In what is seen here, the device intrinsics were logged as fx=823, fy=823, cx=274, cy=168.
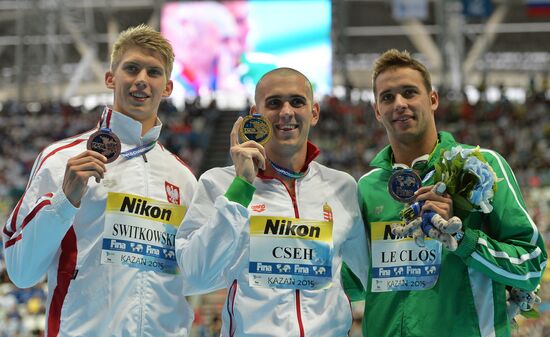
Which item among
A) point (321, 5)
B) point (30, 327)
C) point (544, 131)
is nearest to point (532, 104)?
point (544, 131)

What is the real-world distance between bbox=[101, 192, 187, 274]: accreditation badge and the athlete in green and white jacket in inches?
34.9

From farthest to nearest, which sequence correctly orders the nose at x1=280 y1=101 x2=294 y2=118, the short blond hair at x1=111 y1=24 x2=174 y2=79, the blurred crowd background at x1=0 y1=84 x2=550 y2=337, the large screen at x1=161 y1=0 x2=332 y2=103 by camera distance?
the large screen at x1=161 y1=0 x2=332 y2=103
the blurred crowd background at x1=0 y1=84 x2=550 y2=337
the short blond hair at x1=111 y1=24 x2=174 y2=79
the nose at x1=280 y1=101 x2=294 y2=118

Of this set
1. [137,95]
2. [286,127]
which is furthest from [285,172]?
[137,95]

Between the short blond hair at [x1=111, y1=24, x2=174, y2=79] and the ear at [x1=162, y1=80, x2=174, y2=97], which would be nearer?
the short blond hair at [x1=111, y1=24, x2=174, y2=79]

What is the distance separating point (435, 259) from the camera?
3.73 metres

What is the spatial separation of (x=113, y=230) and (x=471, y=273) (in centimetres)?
161

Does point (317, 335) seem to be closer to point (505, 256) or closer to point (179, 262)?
point (179, 262)

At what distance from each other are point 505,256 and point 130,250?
1.62m

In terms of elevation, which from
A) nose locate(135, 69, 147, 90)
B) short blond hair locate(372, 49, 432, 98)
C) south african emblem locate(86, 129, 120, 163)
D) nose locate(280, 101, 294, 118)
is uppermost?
short blond hair locate(372, 49, 432, 98)

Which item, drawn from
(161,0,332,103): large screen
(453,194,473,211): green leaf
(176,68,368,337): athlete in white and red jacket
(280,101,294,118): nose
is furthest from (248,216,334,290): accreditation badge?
(161,0,332,103): large screen

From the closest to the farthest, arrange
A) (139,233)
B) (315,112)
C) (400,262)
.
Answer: (139,233) < (400,262) < (315,112)

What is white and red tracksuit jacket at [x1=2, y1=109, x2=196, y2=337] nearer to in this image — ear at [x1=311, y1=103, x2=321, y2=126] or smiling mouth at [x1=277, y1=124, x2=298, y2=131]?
smiling mouth at [x1=277, y1=124, x2=298, y2=131]

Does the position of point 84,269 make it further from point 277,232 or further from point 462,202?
point 462,202

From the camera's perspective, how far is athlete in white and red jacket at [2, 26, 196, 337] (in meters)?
3.46
